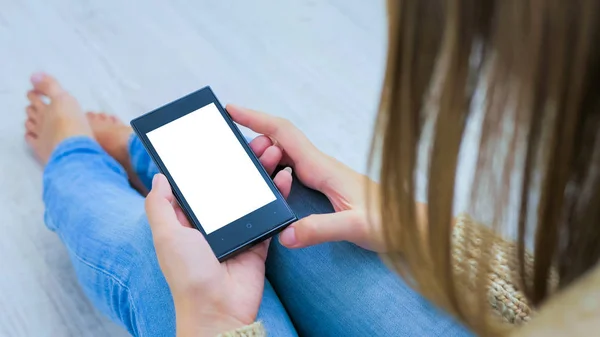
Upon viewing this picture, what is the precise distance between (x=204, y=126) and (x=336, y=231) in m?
0.20

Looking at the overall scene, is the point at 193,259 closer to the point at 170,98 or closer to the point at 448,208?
the point at 448,208

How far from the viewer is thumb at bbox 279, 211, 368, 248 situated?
542 mm

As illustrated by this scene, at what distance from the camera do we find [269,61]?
3.27 ft

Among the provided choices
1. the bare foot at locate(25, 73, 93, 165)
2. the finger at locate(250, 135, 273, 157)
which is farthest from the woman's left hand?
the bare foot at locate(25, 73, 93, 165)

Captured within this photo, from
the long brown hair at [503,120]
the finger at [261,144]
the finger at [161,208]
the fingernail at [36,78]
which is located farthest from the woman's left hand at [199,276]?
the fingernail at [36,78]

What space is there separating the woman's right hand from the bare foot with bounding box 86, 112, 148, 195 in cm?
28

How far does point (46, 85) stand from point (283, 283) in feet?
1.82

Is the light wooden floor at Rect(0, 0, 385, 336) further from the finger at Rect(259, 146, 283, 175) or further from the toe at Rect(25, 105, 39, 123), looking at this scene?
the finger at Rect(259, 146, 283, 175)

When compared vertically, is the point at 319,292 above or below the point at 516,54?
below

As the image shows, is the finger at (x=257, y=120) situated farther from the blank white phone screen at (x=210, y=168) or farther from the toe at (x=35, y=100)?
the toe at (x=35, y=100)

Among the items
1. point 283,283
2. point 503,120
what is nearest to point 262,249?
point 283,283

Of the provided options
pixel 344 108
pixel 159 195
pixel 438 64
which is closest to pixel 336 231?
pixel 159 195

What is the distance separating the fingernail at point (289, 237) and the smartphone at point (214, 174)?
1.3 inches

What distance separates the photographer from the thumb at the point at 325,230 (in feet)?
1.78
